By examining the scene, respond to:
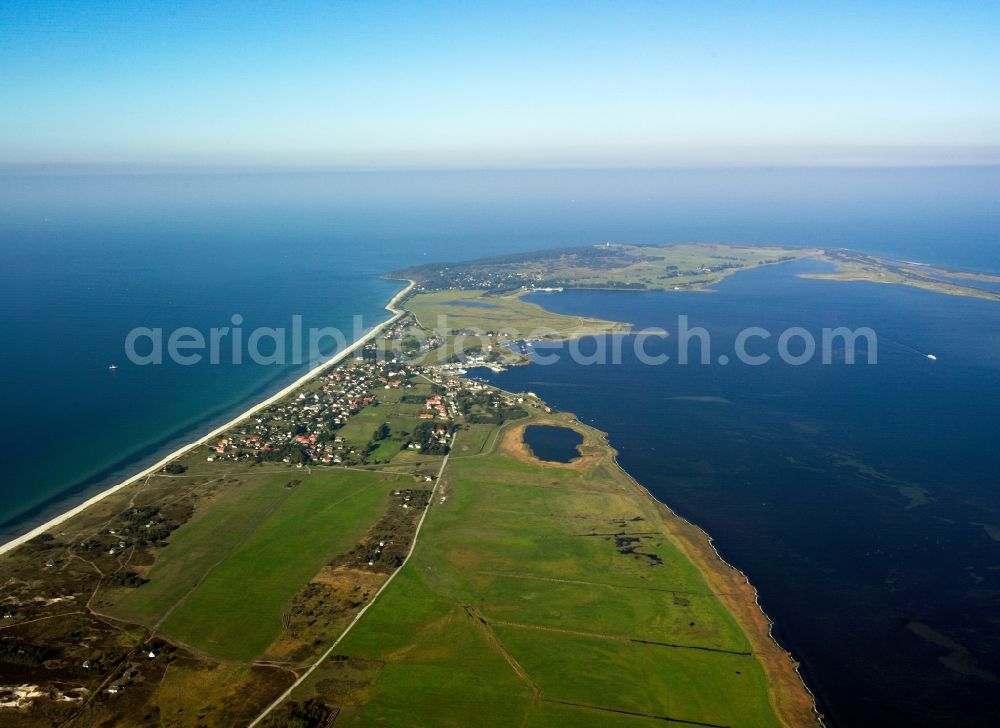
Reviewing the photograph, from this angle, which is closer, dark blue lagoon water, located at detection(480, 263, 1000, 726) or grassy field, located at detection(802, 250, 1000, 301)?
dark blue lagoon water, located at detection(480, 263, 1000, 726)

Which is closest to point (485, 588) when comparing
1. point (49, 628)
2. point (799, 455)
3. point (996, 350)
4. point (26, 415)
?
point (49, 628)

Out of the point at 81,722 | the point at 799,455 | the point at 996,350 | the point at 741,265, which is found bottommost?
the point at 81,722

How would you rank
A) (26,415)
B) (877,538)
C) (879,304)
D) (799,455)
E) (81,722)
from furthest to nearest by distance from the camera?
(879,304) < (26,415) < (799,455) < (877,538) < (81,722)

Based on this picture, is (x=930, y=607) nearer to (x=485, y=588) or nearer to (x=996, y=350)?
(x=485, y=588)

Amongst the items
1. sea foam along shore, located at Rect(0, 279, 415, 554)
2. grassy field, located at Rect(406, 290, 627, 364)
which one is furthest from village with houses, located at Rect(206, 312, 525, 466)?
grassy field, located at Rect(406, 290, 627, 364)

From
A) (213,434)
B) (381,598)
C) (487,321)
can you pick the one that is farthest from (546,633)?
(487,321)

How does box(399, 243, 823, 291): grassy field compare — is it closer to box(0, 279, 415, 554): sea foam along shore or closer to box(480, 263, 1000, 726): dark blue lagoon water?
box(0, 279, 415, 554): sea foam along shore
